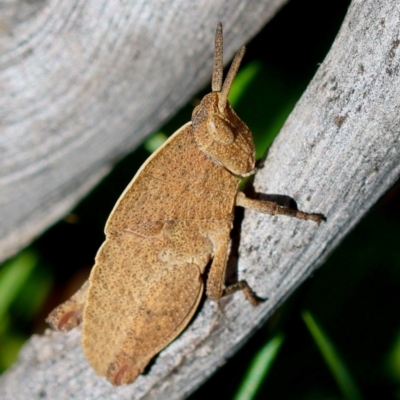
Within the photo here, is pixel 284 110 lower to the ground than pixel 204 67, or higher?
lower

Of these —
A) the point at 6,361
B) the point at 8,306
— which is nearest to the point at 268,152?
the point at 8,306

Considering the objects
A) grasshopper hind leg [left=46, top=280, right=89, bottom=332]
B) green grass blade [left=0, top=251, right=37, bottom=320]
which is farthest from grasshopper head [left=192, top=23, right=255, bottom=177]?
green grass blade [left=0, top=251, right=37, bottom=320]

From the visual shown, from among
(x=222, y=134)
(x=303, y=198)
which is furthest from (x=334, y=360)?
(x=222, y=134)

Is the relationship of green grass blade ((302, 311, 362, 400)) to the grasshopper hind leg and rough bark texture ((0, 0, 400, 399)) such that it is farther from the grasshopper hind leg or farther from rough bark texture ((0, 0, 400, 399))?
the grasshopper hind leg

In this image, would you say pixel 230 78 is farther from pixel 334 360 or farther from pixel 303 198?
pixel 334 360

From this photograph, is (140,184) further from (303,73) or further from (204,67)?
(303,73)

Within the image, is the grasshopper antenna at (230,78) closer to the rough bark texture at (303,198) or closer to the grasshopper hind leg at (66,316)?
the rough bark texture at (303,198)
